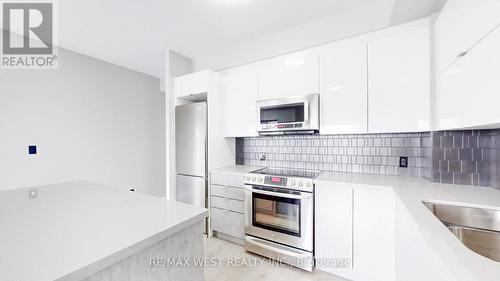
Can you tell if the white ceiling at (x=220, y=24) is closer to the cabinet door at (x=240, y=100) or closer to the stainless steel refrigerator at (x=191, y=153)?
the cabinet door at (x=240, y=100)

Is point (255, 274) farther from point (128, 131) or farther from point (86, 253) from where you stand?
point (128, 131)

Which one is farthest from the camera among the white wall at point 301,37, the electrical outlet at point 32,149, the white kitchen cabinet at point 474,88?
the electrical outlet at point 32,149

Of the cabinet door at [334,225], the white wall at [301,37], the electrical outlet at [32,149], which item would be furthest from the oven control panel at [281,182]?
the electrical outlet at [32,149]

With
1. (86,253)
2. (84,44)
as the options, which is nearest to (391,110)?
(86,253)

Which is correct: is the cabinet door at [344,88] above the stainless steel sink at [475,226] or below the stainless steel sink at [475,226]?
above

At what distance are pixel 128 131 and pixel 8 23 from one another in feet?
6.16

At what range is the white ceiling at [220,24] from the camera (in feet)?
6.34

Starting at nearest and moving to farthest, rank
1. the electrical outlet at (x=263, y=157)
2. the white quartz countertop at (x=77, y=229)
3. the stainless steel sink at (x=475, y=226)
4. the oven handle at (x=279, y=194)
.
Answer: the white quartz countertop at (x=77, y=229)
the stainless steel sink at (x=475, y=226)
the oven handle at (x=279, y=194)
the electrical outlet at (x=263, y=157)

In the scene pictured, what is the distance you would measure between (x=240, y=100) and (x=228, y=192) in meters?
1.24

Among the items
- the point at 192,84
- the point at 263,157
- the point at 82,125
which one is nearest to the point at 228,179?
the point at 263,157

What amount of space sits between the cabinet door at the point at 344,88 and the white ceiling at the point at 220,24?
28 cm

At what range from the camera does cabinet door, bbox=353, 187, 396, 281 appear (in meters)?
1.56

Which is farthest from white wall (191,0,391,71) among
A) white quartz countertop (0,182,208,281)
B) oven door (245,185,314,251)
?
white quartz countertop (0,182,208,281)

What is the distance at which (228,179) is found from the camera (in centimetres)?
243
